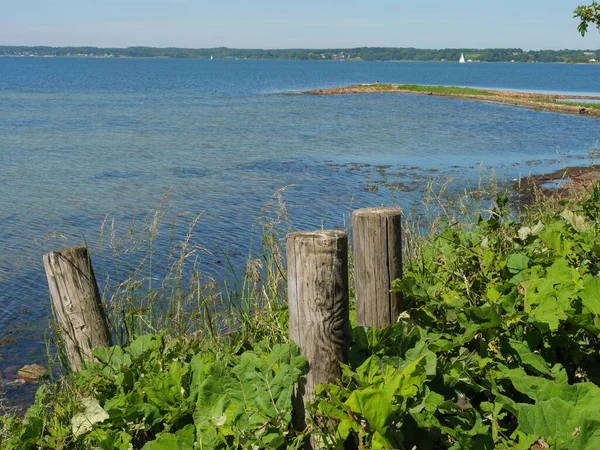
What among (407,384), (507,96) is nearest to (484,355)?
(407,384)

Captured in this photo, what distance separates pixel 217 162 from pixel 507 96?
130 feet

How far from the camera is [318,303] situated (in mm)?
3229

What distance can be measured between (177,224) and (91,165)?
8.88m

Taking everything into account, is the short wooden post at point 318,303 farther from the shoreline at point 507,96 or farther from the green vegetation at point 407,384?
the shoreline at point 507,96

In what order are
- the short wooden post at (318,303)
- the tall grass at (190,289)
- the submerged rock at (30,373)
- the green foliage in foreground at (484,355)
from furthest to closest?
the submerged rock at (30,373)
the tall grass at (190,289)
the short wooden post at (318,303)
the green foliage in foreground at (484,355)

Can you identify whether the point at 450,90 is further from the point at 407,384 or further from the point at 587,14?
the point at 407,384

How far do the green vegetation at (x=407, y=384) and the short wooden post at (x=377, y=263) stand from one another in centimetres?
13

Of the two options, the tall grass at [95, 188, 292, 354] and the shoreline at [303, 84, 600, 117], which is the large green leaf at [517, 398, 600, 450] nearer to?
the tall grass at [95, 188, 292, 354]

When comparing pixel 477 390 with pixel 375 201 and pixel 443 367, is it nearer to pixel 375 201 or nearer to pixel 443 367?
pixel 443 367

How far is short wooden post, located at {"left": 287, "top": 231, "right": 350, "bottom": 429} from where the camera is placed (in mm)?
3193

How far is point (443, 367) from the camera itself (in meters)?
3.34

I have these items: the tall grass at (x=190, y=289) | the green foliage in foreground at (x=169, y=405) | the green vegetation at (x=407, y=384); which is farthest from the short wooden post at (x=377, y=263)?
the green foliage in foreground at (x=169, y=405)

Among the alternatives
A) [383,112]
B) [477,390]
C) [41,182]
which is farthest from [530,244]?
[383,112]

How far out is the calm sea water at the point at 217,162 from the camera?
42.6 feet
